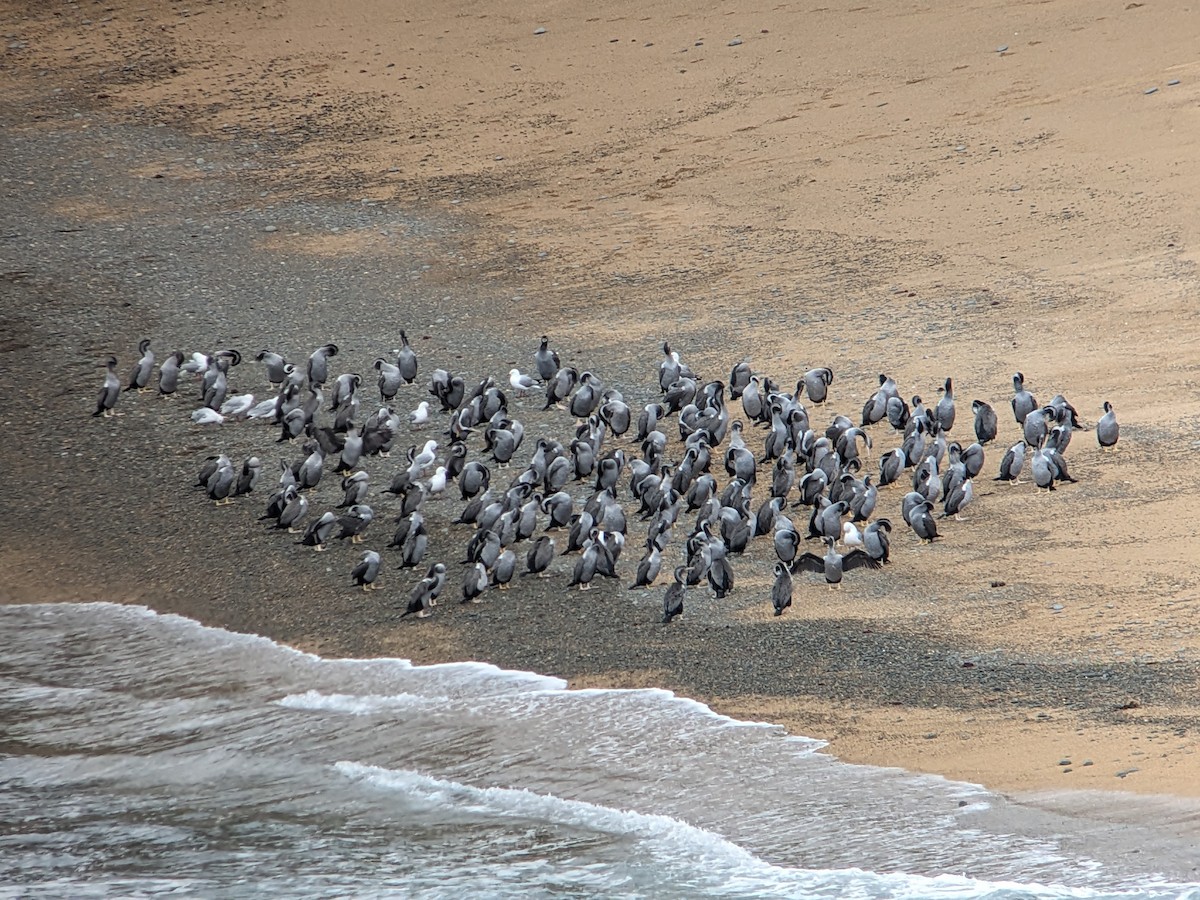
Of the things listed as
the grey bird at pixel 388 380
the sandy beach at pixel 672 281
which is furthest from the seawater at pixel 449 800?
the grey bird at pixel 388 380

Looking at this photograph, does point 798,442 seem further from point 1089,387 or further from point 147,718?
point 147,718

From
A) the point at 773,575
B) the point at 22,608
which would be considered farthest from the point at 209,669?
the point at 773,575

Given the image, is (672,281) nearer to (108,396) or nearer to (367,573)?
(108,396)

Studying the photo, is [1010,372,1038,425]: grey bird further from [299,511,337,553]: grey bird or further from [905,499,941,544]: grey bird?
[299,511,337,553]: grey bird

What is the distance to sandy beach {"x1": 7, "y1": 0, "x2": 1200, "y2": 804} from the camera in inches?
420

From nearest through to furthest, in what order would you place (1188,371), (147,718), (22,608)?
(147,718)
(22,608)
(1188,371)

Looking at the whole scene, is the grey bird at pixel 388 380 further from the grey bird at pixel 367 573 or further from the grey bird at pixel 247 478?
the grey bird at pixel 367 573

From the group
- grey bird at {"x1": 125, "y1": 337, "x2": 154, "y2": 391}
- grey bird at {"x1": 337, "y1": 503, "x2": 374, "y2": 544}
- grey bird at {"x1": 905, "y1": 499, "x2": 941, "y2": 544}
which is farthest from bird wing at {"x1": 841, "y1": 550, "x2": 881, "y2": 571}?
grey bird at {"x1": 125, "y1": 337, "x2": 154, "y2": 391}

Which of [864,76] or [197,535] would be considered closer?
[197,535]

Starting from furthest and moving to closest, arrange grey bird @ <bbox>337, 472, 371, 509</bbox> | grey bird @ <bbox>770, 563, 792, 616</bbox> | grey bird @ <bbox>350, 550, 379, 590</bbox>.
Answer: grey bird @ <bbox>337, 472, 371, 509</bbox>, grey bird @ <bbox>350, 550, 379, 590</bbox>, grey bird @ <bbox>770, 563, 792, 616</bbox>

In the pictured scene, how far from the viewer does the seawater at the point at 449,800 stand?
839 cm

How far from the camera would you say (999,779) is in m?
8.77

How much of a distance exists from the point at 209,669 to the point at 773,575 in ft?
13.6

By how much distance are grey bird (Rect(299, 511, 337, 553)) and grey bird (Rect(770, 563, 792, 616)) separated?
Result: 397 centimetres
